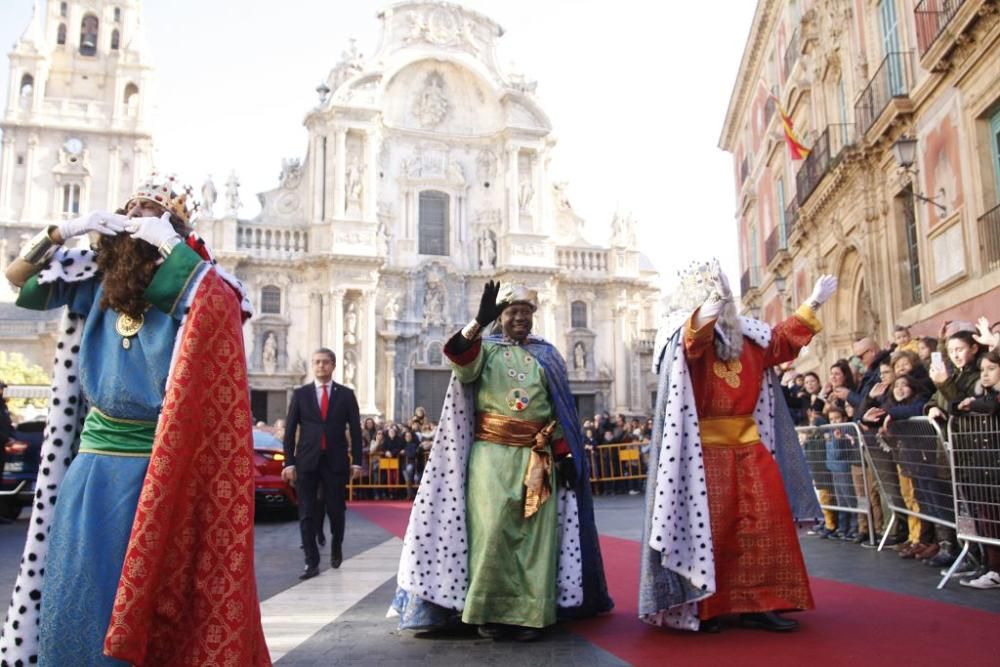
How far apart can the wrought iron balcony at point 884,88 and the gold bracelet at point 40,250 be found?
12449 mm

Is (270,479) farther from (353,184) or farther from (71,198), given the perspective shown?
(71,198)

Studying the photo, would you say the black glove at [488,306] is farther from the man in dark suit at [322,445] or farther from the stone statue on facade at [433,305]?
the stone statue on facade at [433,305]

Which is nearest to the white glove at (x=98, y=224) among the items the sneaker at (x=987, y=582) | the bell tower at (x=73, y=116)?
the sneaker at (x=987, y=582)

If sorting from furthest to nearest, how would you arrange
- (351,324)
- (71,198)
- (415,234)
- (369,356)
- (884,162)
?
(71,198), (415,234), (351,324), (369,356), (884,162)

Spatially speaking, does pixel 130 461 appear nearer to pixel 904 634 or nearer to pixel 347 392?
pixel 904 634

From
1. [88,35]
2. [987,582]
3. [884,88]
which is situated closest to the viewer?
[987,582]

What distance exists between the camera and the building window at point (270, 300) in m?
29.6

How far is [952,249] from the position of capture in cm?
1160

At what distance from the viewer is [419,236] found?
3188cm

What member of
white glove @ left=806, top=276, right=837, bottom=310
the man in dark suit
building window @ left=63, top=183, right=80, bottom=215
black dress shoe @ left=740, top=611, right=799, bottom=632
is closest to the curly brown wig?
black dress shoe @ left=740, top=611, right=799, bottom=632

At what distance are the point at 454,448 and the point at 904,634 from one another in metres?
2.54

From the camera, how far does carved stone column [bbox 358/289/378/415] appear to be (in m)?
28.7

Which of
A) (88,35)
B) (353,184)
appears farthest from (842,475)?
(88,35)

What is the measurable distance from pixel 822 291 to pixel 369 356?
24811mm
